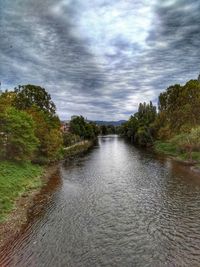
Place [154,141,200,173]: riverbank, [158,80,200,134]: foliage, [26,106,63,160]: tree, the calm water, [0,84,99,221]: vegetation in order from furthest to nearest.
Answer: [158,80,200,134]: foliage < [26,106,63,160]: tree < [154,141,200,173]: riverbank < [0,84,99,221]: vegetation < the calm water

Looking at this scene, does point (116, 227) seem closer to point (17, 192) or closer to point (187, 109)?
point (17, 192)

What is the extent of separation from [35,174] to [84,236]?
2070 cm

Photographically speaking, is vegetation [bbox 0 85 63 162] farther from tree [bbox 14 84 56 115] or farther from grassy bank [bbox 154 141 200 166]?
grassy bank [bbox 154 141 200 166]

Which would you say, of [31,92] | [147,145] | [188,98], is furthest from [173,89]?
[31,92]

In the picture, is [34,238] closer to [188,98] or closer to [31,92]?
[31,92]

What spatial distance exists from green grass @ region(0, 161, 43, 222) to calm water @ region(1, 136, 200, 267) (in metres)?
3.50

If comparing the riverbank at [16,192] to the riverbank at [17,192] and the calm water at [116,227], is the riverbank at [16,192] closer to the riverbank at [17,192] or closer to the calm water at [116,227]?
the riverbank at [17,192]

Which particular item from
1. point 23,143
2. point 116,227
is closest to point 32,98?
point 23,143

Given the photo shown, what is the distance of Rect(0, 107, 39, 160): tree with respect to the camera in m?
36.2

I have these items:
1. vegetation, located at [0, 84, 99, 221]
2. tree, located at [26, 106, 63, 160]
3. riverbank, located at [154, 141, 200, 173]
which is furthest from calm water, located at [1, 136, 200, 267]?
tree, located at [26, 106, 63, 160]

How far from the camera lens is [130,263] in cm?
1491

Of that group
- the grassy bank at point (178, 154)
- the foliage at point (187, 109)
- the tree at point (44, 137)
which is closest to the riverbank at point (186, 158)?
the grassy bank at point (178, 154)

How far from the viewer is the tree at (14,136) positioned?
36.2m

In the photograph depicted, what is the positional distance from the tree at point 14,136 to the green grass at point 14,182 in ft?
6.81
